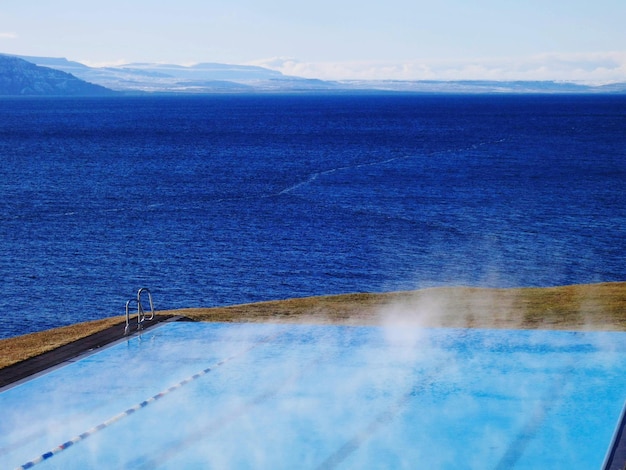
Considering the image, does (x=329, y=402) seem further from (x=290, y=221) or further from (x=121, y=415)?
(x=290, y=221)

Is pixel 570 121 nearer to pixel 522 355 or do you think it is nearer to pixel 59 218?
pixel 59 218

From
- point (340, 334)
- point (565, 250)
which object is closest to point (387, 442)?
point (340, 334)

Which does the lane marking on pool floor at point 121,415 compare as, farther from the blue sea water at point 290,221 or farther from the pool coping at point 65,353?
the blue sea water at point 290,221

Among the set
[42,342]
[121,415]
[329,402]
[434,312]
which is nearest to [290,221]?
[434,312]

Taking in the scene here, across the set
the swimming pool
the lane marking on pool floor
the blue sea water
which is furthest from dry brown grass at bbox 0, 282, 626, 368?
the blue sea water

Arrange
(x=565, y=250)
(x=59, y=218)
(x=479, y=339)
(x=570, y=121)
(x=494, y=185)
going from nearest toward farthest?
(x=479, y=339) → (x=565, y=250) → (x=59, y=218) → (x=494, y=185) → (x=570, y=121)
